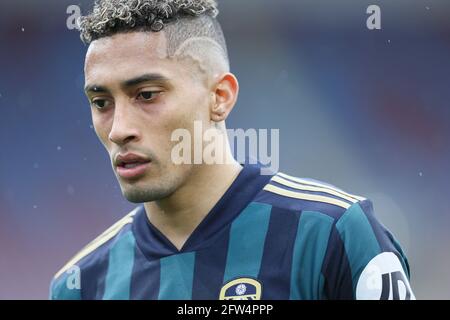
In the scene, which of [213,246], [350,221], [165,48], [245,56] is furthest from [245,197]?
[245,56]

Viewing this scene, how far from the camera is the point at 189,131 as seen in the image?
2609 millimetres

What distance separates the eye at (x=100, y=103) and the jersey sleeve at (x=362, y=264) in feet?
2.93

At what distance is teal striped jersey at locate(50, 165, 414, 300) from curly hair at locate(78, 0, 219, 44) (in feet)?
2.04

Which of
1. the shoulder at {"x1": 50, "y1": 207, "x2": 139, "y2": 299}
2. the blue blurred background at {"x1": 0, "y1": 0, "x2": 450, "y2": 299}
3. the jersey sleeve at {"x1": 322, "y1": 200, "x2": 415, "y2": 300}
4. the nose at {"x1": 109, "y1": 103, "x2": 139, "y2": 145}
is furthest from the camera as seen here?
the blue blurred background at {"x1": 0, "y1": 0, "x2": 450, "y2": 299}

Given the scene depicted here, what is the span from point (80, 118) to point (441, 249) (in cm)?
279

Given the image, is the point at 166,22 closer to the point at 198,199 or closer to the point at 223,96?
the point at 223,96

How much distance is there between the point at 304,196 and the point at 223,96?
0.47m

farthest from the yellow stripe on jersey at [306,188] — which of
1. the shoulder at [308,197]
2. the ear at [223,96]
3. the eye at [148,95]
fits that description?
the eye at [148,95]

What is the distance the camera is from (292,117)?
17.8 feet

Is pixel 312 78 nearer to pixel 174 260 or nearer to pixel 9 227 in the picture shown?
pixel 9 227

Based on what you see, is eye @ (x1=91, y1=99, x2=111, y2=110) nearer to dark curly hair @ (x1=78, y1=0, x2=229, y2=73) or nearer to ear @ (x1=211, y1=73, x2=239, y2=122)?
dark curly hair @ (x1=78, y1=0, x2=229, y2=73)

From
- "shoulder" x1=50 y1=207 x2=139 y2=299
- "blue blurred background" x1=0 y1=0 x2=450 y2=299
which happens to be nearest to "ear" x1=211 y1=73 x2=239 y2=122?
"shoulder" x1=50 y1=207 x2=139 y2=299

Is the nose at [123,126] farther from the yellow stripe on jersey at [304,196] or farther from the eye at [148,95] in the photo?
the yellow stripe on jersey at [304,196]

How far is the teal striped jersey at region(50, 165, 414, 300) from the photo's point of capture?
7.75ft
